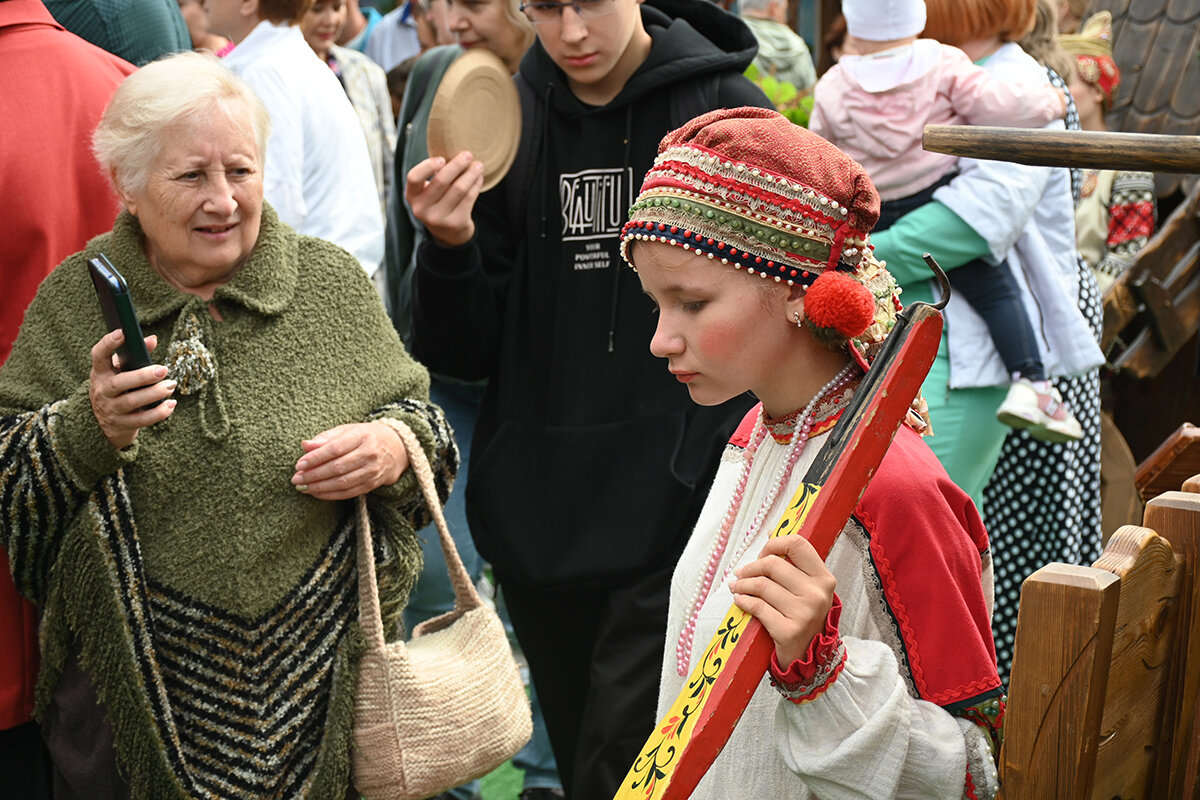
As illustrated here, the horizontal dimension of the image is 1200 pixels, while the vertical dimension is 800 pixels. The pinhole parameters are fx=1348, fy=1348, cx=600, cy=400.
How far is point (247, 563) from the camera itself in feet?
8.34

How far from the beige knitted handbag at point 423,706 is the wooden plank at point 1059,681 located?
4.43ft

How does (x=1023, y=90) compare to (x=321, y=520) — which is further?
(x=1023, y=90)

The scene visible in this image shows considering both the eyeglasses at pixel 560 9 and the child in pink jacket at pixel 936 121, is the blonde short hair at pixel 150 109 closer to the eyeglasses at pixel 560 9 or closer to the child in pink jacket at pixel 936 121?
the eyeglasses at pixel 560 9

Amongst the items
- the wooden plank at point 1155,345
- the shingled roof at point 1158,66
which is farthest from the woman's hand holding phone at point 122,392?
the shingled roof at point 1158,66

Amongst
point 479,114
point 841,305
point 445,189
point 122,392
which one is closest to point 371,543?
point 122,392

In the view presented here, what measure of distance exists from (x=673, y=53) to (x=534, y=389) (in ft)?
2.66

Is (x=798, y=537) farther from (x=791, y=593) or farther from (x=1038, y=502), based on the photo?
(x=1038, y=502)

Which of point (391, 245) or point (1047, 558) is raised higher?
point (391, 245)

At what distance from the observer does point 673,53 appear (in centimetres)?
296

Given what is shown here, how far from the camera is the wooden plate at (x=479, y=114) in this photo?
2.85m

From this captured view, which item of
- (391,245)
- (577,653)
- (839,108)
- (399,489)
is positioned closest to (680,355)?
(399,489)

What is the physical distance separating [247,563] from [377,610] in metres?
0.27

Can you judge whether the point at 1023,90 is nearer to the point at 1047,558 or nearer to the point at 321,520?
the point at 1047,558

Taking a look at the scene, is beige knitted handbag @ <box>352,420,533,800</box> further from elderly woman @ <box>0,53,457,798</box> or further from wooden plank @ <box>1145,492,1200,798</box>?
wooden plank @ <box>1145,492,1200,798</box>
